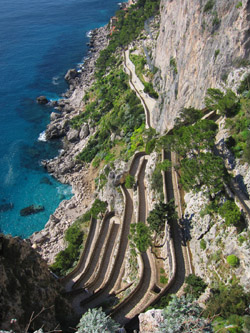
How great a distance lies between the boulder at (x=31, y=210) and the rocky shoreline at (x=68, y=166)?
4948 mm

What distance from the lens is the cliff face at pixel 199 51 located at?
156 feet

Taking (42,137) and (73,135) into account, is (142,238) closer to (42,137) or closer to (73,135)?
(73,135)

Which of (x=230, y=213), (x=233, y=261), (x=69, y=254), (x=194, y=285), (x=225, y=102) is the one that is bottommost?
(x=194, y=285)

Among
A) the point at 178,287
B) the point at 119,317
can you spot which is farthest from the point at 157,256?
the point at 119,317

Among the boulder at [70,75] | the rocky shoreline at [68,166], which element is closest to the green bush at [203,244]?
the rocky shoreline at [68,166]

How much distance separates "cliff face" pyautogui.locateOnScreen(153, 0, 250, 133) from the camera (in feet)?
156

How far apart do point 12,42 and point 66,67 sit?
132 ft

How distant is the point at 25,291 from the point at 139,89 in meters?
70.0

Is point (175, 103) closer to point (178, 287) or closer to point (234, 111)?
point (234, 111)

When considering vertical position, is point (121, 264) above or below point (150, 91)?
below

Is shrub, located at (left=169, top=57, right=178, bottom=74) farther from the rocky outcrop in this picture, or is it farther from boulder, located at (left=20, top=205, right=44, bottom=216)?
boulder, located at (left=20, top=205, right=44, bottom=216)

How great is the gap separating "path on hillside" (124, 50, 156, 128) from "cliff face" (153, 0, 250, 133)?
579 cm

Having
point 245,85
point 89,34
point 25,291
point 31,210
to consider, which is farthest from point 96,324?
point 89,34

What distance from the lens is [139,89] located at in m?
90.5
